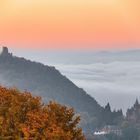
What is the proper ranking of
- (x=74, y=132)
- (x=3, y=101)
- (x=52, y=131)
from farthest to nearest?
(x=3, y=101) → (x=74, y=132) → (x=52, y=131)

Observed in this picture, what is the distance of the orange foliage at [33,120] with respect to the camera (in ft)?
219

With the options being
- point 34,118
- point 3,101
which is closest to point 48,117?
point 34,118

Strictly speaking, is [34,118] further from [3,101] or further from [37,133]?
[3,101]

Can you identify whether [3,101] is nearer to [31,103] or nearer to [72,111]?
[31,103]

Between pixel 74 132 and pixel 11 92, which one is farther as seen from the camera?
pixel 11 92

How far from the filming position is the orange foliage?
219 ft

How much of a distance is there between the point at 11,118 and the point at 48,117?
568 cm

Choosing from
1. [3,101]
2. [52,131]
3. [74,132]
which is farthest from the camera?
[3,101]

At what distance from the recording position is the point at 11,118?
74.1 m

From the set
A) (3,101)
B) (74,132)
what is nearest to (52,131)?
(74,132)

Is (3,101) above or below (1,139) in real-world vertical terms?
above

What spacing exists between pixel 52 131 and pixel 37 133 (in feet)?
6.66

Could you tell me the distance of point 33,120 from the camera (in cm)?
6850

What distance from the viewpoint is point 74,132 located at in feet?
240
